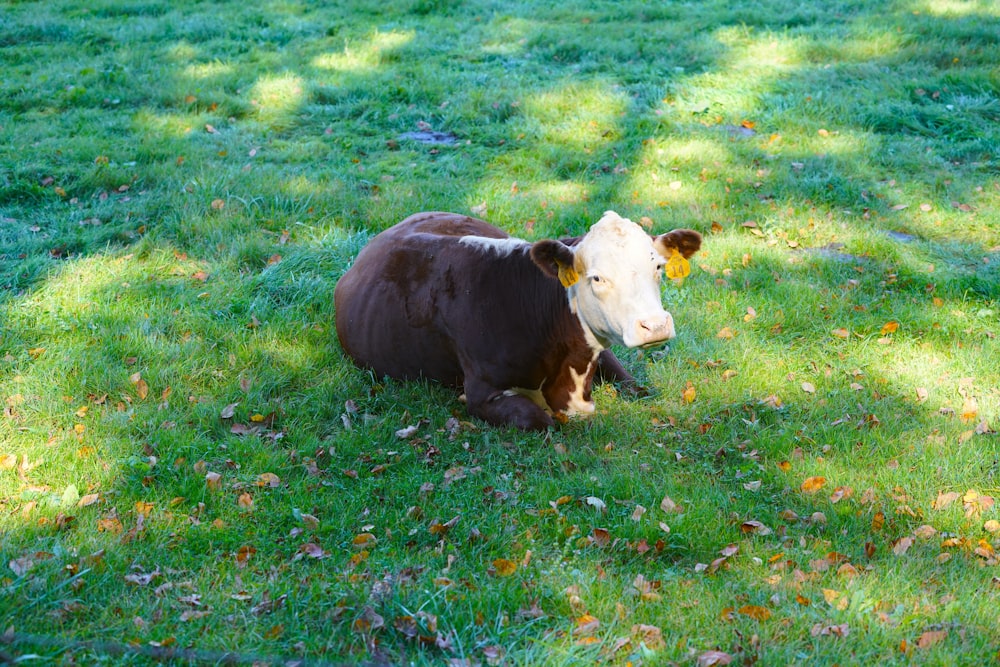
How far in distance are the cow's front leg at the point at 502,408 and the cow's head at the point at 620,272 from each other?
0.71 metres

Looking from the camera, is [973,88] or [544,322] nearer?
[544,322]

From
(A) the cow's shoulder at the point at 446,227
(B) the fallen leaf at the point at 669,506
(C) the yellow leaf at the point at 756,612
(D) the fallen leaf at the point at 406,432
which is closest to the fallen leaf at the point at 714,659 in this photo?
(C) the yellow leaf at the point at 756,612

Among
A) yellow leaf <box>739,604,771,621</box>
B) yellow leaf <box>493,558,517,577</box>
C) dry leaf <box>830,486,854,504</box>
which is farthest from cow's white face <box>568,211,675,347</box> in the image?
yellow leaf <box>739,604,771,621</box>

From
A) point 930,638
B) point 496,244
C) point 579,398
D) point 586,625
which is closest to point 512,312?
point 496,244

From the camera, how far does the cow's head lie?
17.4 feet

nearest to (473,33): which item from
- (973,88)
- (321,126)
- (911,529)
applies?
(321,126)

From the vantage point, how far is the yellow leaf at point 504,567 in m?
4.68

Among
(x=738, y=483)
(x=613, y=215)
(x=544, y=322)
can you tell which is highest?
(x=613, y=215)

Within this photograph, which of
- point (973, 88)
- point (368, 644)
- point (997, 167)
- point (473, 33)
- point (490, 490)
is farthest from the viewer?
point (473, 33)

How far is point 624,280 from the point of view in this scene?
5.45 m

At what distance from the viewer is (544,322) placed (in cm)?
615

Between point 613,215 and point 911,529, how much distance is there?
7.83ft

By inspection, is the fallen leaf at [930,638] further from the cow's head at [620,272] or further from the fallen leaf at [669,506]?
the cow's head at [620,272]

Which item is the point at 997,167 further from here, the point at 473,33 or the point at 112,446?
the point at 112,446
